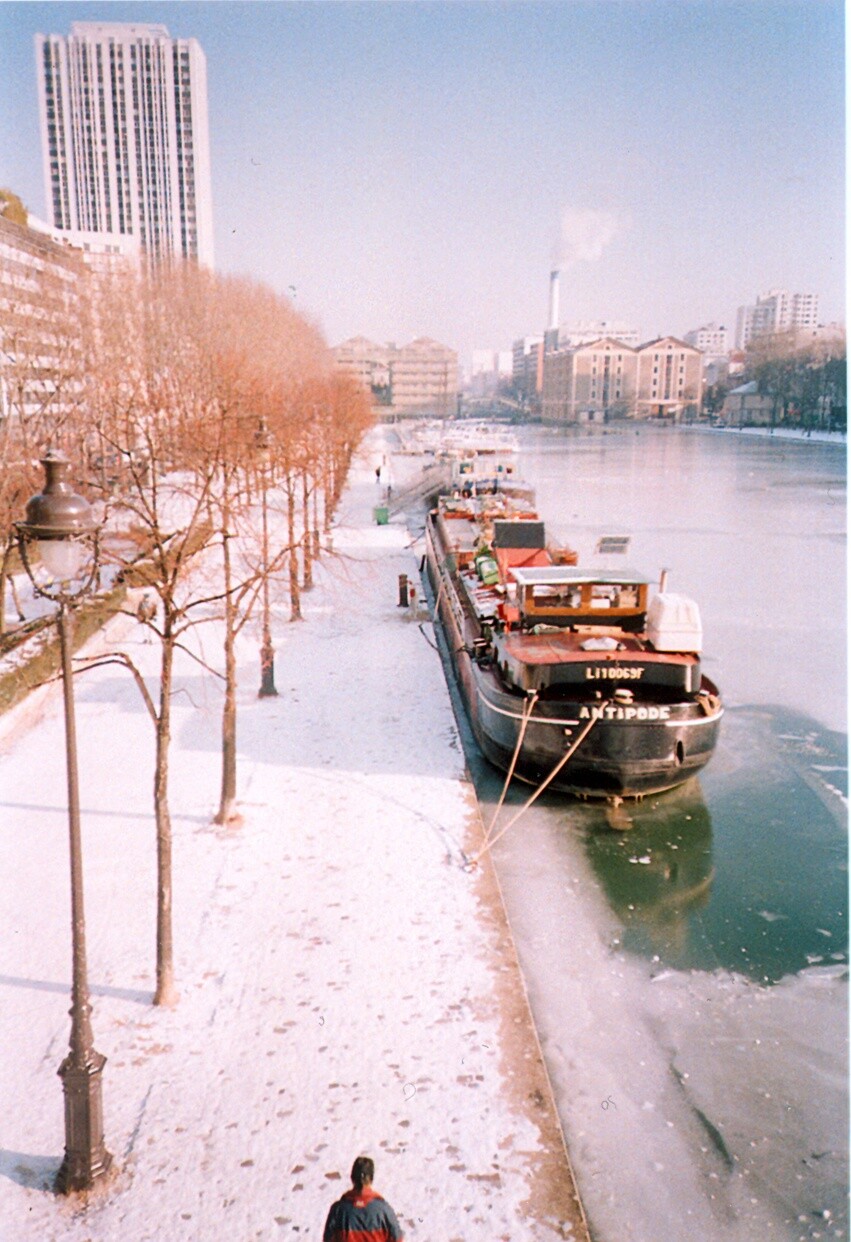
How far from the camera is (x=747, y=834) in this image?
1420 centimetres

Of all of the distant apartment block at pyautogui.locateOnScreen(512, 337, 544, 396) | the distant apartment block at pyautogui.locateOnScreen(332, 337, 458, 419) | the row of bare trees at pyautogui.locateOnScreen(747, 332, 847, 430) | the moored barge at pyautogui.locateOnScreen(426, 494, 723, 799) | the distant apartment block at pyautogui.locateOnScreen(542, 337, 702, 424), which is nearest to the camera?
the moored barge at pyautogui.locateOnScreen(426, 494, 723, 799)

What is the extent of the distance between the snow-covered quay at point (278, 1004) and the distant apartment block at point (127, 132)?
34.9 feet

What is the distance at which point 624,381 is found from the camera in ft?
477

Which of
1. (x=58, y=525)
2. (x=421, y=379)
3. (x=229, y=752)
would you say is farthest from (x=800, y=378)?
(x=58, y=525)

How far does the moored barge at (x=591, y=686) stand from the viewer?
14562 mm

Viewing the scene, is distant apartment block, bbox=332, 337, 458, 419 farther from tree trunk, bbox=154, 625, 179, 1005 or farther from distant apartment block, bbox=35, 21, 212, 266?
tree trunk, bbox=154, 625, 179, 1005

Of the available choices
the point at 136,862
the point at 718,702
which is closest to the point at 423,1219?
the point at 136,862

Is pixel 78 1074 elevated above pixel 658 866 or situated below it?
above

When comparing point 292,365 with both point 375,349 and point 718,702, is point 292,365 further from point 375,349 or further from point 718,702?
point 375,349

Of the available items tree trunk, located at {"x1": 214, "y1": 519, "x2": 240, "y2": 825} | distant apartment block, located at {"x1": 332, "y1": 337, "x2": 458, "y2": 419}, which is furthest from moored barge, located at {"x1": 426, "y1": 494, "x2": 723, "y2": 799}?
distant apartment block, located at {"x1": 332, "y1": 337, "x2": 458, "y2": 419}

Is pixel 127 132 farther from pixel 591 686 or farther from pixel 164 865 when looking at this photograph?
pixel 164 865

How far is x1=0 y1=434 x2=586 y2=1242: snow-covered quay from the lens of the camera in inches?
264

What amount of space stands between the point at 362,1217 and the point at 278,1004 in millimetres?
3645

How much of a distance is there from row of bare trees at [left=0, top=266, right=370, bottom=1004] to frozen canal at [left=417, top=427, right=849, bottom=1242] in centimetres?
420
